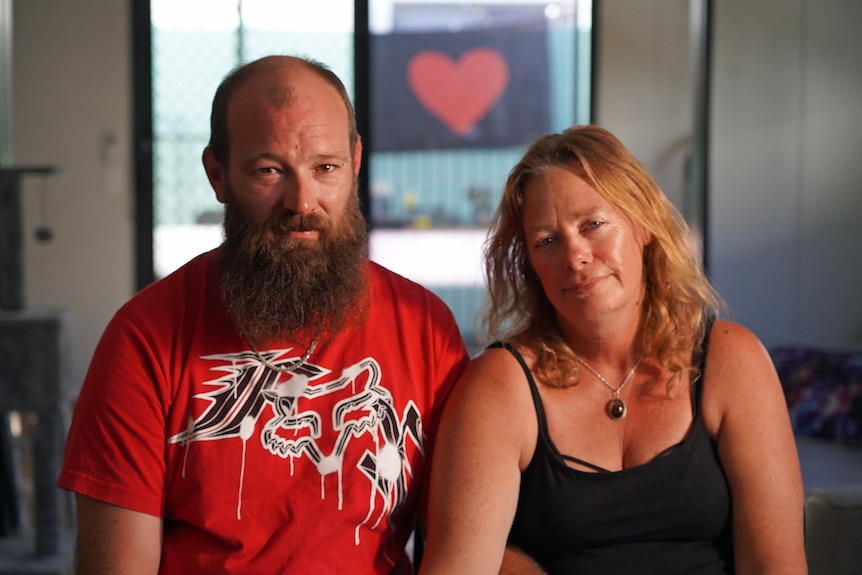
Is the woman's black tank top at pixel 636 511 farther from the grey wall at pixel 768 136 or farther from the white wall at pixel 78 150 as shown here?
the grey wall at pixel 768 136

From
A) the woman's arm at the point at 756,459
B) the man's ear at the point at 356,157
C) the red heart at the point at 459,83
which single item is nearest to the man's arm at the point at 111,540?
the man's ear at the point at 356,157

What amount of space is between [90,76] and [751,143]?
3.76 m

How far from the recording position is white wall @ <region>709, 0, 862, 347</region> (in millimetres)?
5406

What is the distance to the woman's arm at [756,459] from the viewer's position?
140cm

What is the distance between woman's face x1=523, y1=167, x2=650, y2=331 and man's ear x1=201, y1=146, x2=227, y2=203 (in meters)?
0.52

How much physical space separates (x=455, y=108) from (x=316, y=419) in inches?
178

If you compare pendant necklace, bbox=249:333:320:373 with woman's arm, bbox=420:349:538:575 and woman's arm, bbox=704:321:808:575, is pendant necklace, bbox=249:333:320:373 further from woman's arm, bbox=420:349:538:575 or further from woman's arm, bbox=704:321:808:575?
woman's arm, bbox=704:321:808:575

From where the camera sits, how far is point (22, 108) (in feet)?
15.6

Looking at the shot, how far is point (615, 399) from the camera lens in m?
1.51

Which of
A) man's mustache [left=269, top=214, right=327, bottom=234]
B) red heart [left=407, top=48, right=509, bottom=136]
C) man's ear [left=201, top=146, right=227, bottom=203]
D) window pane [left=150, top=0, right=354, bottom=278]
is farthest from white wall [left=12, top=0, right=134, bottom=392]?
man's mustache [left=269, top=214, right=327, bottom=234]

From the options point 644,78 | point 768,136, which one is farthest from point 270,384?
point 768,136

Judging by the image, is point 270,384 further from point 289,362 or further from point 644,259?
point 644,259

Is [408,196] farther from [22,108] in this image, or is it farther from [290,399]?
[290,399]

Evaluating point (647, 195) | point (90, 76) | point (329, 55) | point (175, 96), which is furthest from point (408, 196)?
point (647, 195)
